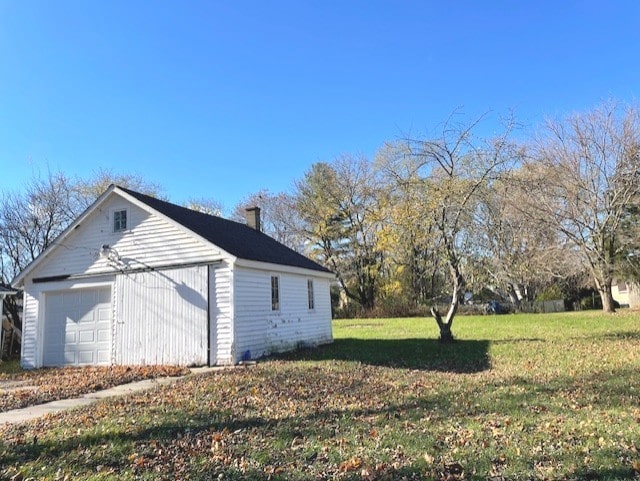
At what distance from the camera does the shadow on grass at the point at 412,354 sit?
12134mm

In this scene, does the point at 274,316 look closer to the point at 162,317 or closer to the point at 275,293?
the point at 275,293

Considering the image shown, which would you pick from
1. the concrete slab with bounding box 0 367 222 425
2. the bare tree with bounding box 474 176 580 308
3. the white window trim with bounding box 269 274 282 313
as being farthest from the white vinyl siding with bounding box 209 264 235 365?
the bare tree with bounding box 474 176 580 308

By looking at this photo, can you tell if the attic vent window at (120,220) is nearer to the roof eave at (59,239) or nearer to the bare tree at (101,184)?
the roof eave at (59,239)

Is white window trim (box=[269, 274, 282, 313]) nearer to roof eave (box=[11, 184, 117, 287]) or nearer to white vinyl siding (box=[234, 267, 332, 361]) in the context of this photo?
white vinyl siding (box=[234, 267, 332, 361])

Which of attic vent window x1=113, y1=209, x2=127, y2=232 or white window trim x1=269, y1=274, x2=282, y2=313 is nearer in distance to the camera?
attic vent window x1=113, y1=209, x2=127, y2=232

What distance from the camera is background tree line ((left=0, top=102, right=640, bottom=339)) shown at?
1592 cm

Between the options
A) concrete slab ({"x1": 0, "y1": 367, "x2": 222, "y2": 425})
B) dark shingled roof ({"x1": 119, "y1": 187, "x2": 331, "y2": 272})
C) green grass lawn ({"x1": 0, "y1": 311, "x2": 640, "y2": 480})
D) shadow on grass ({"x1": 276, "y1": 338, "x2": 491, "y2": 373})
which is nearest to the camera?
green grass lawn ({"x1": 0, "y1": 311, "x2": 640, "y2": 480})

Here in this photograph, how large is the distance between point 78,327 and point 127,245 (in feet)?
9.57

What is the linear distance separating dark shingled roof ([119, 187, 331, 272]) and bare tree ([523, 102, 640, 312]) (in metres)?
13.6

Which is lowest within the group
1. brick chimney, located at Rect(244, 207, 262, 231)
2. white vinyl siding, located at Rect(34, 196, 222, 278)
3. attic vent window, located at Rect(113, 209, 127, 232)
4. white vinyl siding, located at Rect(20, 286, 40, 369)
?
white vinyl siding, located at Rect(20, 286, 40, 369)

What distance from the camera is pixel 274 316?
567 inches

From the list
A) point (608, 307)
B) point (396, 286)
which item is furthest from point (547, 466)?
point (396, 286)

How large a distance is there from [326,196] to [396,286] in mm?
8962

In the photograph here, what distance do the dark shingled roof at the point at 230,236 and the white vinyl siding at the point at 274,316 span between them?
0.54 m
